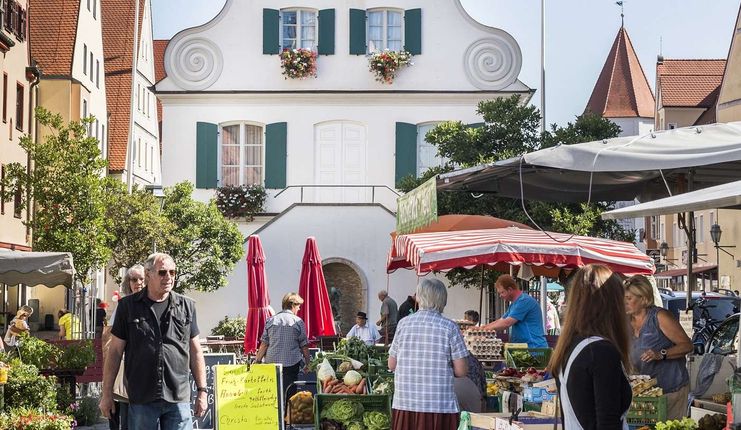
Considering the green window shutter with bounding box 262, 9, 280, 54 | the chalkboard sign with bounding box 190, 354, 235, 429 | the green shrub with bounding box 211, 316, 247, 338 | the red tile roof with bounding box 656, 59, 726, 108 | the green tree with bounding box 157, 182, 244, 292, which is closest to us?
the chalkboard sign with bounding box 190, 354, 235, 429

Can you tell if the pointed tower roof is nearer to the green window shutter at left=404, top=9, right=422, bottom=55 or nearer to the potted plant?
the green window shutter at left=404, top=9, right=422, bottom=55

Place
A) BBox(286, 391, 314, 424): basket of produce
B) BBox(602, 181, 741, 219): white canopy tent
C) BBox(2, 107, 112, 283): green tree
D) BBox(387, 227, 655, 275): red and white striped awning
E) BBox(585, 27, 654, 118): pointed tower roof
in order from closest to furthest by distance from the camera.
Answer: BBox(602, 181, 741, 219): white canopy tent
BBox(387, 227, 655, 275): red and white striped awning
BBox(286, 391, 314, 424): basket of produce
BBox(2, 107, 112, 283): green tree
BBox(585, 27, 654, 118): pointed tower roof

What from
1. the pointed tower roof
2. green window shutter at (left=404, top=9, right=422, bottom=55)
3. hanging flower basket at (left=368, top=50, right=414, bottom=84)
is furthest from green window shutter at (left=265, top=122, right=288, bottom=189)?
the pointed tower roof

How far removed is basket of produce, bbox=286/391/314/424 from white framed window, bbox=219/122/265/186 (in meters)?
20.7

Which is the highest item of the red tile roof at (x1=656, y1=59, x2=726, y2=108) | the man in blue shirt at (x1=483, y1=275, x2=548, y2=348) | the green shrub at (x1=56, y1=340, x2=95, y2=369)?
the red tile roof at (x1=656, y1=59, x2=726, y2=108)

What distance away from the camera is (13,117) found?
3300 cm

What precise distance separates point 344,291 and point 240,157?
439cm

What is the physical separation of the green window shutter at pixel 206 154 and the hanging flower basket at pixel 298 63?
2416mm

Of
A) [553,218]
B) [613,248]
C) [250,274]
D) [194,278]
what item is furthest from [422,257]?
[194,278]

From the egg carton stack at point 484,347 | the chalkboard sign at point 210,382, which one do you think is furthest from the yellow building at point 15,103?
the egg carton stack at point 484,347

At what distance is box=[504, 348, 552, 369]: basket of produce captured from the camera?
38.2 ft

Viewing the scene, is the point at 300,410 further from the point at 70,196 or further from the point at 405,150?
the point at 405,150

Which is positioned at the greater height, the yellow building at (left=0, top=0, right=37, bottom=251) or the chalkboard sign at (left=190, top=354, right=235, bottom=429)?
the yellow building at (left=0, top=0, right=37, bottom=251)

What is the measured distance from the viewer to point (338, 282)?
111 ft
